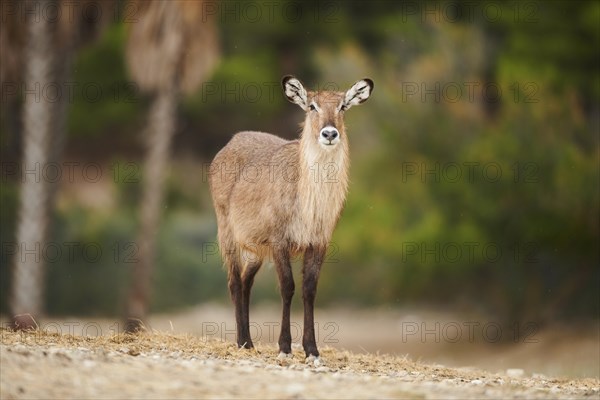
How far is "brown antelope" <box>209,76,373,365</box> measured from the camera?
36.4 feet

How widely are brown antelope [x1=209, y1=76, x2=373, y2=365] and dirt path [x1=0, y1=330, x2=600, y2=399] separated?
3.24ft

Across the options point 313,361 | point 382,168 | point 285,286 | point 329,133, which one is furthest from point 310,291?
point 382,168

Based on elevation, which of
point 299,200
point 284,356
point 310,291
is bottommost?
point 284,356

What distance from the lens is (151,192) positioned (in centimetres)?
2247

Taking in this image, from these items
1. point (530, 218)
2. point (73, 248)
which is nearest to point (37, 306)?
point (73, 248)

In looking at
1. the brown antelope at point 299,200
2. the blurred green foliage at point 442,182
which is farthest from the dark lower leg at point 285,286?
the blurred green foliage at point 442,182

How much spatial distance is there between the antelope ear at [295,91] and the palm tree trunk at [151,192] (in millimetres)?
11150

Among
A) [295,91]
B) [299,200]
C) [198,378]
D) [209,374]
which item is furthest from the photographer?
[295,91]

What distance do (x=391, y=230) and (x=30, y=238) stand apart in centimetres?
873

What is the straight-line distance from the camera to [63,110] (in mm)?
25938

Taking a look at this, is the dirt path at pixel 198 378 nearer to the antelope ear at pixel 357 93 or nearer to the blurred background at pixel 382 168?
the antelope ear at pixel 357 93

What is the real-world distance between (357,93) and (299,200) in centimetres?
138

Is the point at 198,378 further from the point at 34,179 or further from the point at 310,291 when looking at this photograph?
the point at 34,179

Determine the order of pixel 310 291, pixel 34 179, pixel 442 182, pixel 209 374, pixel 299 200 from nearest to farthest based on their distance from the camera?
pixel 209 374 → pixel 310 291 → pixel 299 200 → pixel 34 179 → pixel 442 182
